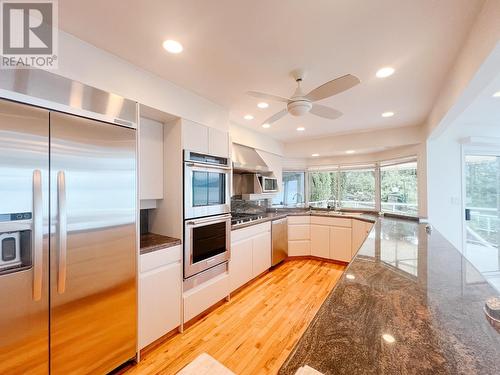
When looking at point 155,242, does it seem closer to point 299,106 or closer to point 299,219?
point 299,106

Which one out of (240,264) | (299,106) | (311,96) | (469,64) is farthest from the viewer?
(240,264)

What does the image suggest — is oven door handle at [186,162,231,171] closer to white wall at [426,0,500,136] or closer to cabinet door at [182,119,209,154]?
cabinet door at [182,119,209,154]

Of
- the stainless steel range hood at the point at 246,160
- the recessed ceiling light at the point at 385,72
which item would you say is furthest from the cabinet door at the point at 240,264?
the recessed ceiling light at the point at 385,72

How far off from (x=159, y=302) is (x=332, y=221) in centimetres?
329

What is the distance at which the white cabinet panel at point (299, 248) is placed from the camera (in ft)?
14.2

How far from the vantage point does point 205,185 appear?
2.47 meters

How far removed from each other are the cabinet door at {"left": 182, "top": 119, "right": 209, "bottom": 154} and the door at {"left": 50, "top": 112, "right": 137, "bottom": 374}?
1.89 feet

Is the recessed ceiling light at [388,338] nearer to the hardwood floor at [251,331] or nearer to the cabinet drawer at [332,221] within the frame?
the hardwood floor at [251,331]

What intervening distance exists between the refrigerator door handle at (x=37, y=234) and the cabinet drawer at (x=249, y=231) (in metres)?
1.89

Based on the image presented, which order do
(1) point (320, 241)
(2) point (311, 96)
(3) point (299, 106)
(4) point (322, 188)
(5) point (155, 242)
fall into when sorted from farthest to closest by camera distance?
(4) point (322, 188) < (1) point (320, 241) < (5) point (155, 242) < (3) point (299, 106) < (2) point (311, 96)

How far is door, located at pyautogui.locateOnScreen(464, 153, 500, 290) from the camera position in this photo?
11.5 feet

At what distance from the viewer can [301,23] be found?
1.39 m

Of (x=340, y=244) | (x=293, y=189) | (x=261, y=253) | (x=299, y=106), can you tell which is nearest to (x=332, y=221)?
(x=340, y=244)

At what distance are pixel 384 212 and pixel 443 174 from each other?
1.13 meters
